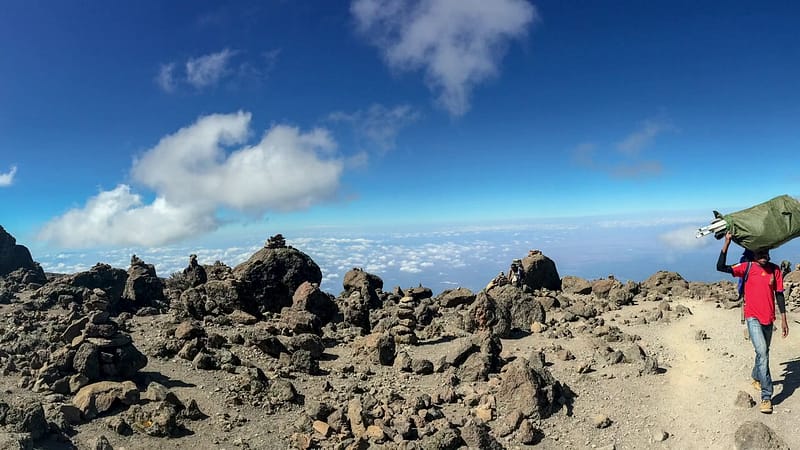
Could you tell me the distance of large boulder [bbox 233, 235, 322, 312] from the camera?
24.9 metres

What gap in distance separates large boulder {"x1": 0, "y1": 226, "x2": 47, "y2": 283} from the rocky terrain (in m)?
18.5

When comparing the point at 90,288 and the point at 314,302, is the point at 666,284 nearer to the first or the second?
the point at 314,302

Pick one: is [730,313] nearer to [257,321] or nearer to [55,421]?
[257,321]

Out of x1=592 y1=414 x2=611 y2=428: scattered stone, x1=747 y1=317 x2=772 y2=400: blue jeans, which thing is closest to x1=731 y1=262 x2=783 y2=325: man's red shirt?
x1=747 y1=317 x2=772 y2=400: blue jeans

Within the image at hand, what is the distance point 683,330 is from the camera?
18.2m

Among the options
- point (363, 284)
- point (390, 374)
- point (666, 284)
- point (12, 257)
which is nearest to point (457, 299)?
point (363, 284)

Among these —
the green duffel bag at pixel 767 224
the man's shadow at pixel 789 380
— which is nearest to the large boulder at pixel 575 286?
the man's shadow at pixel 789 380

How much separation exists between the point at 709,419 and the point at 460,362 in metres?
7.36

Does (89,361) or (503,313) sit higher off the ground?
(89,361)

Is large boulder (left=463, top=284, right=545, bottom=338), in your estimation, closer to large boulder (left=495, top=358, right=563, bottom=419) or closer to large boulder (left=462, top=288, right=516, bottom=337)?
large boulder (left=462, top=288, right=516, bottom=337)

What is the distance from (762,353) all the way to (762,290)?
1471mm

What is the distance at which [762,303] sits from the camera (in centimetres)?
1075

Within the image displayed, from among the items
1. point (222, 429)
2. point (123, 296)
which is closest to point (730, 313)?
point (222, 429)

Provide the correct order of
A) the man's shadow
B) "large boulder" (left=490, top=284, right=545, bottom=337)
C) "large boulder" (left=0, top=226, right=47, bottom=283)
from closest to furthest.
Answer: the man's shadow, "large boulder" (left=490, top=284, right=545, bottom=337), "large boulder" (left=0, top=226, right=47, bottom=283)
